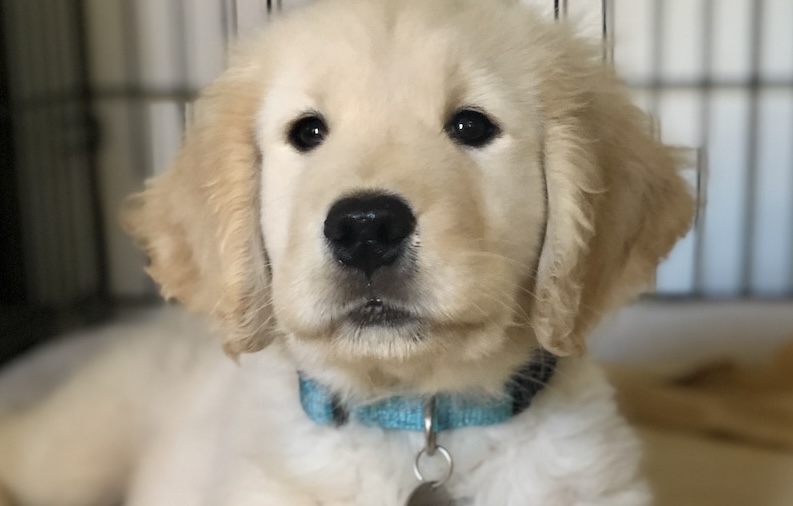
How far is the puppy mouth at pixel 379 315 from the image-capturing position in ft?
4.00

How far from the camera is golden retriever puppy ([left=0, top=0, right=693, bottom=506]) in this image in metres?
1.23

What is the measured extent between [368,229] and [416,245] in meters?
0.07

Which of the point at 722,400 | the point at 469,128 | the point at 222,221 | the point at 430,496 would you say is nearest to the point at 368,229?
the point at 469,128

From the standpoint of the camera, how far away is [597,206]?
1.42 metres

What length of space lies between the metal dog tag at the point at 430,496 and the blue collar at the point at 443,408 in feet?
0.28

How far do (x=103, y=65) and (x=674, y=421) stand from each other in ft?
7.01

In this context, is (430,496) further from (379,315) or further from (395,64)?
(395,64)

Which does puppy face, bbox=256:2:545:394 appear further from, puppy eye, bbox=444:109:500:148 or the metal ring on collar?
the metal ring on collar

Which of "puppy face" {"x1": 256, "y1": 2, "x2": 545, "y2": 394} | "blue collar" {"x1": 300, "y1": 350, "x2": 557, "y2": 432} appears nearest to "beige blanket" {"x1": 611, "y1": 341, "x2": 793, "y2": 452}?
"blue collar" {"x1": 300, "y1": 350, "x2": 557, "y2": 432}

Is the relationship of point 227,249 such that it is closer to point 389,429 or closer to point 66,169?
point 389,429

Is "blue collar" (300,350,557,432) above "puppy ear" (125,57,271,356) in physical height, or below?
below

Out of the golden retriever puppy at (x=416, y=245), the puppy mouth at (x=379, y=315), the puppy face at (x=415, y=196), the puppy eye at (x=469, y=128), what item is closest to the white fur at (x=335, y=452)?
the golden retriever puppy at (x=416, y=245)

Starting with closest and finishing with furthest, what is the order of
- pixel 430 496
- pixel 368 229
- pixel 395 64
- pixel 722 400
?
pixel 368 229, pixel 395 64, pixel 430 496, pixel 722 400

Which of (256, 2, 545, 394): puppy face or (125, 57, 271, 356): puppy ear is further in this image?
(125, 57, 271, 356): puppy ear
